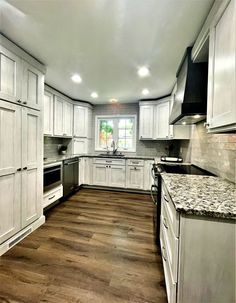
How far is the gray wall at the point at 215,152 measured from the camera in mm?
1553

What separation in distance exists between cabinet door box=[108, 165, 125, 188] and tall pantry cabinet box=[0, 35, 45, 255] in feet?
6.92

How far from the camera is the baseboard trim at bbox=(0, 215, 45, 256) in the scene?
1910 mm

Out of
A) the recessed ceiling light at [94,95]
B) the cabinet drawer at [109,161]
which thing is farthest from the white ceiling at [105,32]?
the cabinet drawer at [109,161]

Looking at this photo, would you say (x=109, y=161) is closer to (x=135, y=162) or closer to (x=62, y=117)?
(x=135, y=162)

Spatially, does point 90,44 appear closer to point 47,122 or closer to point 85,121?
point 47,122

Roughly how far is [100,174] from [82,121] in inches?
60.3

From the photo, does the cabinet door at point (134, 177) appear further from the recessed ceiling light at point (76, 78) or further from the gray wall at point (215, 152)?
the recessed ceiling light at point (76, 78)

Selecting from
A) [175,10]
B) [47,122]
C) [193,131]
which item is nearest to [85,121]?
[47,122]

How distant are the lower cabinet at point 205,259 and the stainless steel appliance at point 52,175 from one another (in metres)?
2.40

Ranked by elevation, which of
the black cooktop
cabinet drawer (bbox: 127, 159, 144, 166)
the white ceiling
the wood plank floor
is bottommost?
the wood plank floor

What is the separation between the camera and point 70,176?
12.7ft

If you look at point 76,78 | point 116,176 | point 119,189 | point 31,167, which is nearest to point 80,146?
point 116,176

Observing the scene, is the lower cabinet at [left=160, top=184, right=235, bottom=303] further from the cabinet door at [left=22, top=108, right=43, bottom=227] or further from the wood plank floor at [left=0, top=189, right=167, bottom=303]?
the cabinet door at [left=22, top=108, right=43, bottom=227]

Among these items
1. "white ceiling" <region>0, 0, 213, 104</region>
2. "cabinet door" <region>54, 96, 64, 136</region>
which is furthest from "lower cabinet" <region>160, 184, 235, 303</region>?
"cabinet door" <region>54, 96, 64, 136</region>
